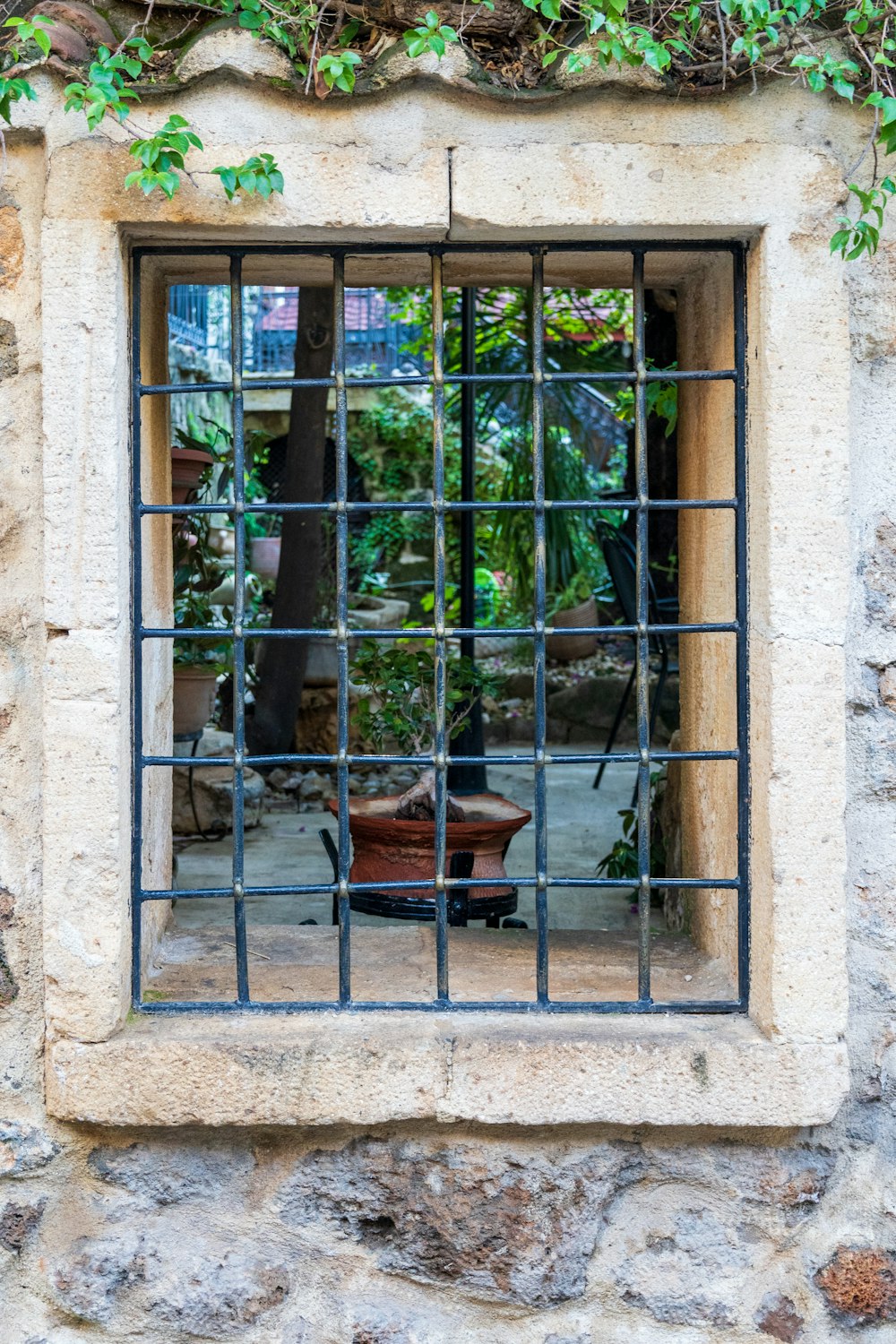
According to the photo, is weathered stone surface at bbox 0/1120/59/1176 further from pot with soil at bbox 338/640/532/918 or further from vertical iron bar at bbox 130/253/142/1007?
pot with soil at bbox 338/640/532/918

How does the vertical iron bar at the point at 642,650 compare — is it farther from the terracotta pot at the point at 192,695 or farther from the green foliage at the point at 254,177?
the terracotta pot at the point at 192,695

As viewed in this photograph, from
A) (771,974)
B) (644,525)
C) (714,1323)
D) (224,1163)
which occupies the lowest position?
(714,1323)

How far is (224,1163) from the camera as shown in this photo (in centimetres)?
197

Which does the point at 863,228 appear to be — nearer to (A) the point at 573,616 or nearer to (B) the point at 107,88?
(B) the point at 107,88

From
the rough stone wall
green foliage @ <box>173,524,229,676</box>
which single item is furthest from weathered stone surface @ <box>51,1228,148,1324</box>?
green foliage @ <box>173,524,229,676</box>

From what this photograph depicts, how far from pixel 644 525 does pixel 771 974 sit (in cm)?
76

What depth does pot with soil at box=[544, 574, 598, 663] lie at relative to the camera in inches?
320

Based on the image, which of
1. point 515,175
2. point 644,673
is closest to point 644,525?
point 644,673

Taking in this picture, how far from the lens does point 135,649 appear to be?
→ 6.64 ft

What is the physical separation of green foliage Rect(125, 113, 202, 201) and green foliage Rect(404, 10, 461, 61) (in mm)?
336

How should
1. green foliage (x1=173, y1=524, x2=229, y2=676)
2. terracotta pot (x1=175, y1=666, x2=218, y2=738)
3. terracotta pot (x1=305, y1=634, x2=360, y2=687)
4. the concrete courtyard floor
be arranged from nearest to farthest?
the concrete courtyard floor, green foliage (x1=173, y1=524, x2=229, y2=676), terracotta pot (x1=175, y1=666, x2=218, y2=738), terracotta pot (x1=305, y1=634, x2=360, y2=687)

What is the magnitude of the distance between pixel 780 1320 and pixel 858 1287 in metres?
0.14

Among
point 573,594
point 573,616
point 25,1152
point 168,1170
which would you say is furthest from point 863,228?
point 573,594

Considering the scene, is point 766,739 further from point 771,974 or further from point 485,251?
point 485,251
